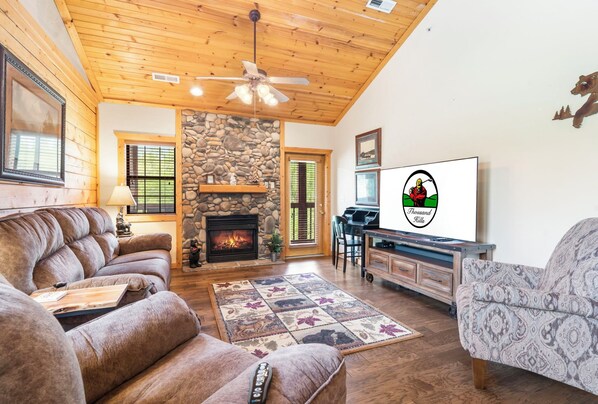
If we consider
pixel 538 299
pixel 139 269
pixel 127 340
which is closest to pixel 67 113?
pixel 139 269

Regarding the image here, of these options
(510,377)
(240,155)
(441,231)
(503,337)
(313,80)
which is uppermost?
(313,80)

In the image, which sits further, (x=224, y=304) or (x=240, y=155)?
(x=240, y=155)

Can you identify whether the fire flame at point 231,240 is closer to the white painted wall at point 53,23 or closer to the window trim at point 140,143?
the window trim at point 140,143

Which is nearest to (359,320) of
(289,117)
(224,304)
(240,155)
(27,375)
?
(224,304)

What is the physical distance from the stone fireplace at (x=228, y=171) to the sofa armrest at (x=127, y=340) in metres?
3.83

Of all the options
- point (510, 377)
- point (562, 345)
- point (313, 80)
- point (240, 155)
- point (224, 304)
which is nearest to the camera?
point (562, 345)

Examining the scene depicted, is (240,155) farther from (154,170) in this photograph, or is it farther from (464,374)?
(464,374)

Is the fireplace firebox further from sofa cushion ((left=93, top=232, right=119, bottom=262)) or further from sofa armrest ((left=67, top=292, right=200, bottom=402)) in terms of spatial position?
sofa armrest ((left=67, top=292, right=200, bottom=402))

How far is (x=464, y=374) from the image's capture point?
6.51ft

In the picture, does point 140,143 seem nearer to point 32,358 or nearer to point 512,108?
point 32,358

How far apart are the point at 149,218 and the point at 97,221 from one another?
1.64 meters

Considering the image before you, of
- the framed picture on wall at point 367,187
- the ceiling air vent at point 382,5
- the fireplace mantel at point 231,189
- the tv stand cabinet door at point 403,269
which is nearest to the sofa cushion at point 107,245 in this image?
the fireplace mantel at point 231,189

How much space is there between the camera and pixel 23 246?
1680mm

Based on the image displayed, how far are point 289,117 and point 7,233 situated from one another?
4694 millimetres
